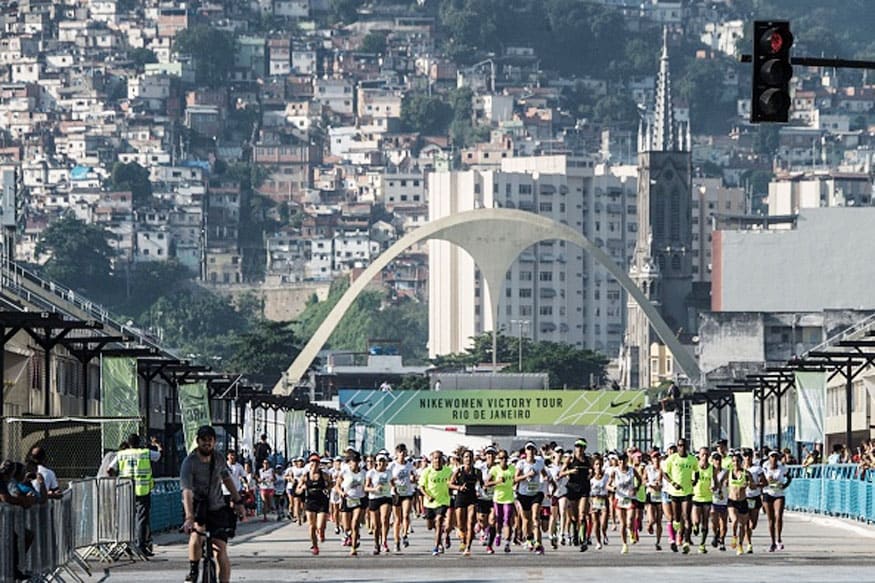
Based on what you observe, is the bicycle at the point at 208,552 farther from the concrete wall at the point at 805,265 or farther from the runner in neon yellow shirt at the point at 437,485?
the concrete wall at the point at 805,265

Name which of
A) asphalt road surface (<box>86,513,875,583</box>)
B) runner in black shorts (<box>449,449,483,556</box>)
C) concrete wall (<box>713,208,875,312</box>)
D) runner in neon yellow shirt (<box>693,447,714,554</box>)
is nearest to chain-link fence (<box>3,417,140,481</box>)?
asphalt road surface (<box>86,513,875,583</box>)

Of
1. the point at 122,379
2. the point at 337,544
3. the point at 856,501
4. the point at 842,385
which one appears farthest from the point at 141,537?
the point at 842,385

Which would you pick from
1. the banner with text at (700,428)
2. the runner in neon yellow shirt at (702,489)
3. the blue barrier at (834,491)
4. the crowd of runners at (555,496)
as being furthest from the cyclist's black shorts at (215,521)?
the banner with text at (700,428)

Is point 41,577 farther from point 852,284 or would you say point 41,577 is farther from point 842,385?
point 852,284

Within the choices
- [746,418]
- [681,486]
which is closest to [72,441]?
[681,486]

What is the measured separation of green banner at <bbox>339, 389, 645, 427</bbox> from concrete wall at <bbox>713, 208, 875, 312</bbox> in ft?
41.2

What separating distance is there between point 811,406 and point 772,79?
35014 mm

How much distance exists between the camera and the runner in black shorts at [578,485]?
47.3m

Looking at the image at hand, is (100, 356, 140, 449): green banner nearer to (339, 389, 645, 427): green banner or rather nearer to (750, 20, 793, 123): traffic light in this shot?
(750, 20, 793, 123): traffic light

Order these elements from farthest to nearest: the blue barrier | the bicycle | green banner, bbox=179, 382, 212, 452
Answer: green banner, bbox=179, 382, 212, 452
the blue barrier
the bicycle

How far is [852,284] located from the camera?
165 metres

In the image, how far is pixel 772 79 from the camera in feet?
103

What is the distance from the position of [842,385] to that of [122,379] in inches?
2040

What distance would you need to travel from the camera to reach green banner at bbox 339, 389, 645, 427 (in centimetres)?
15662
